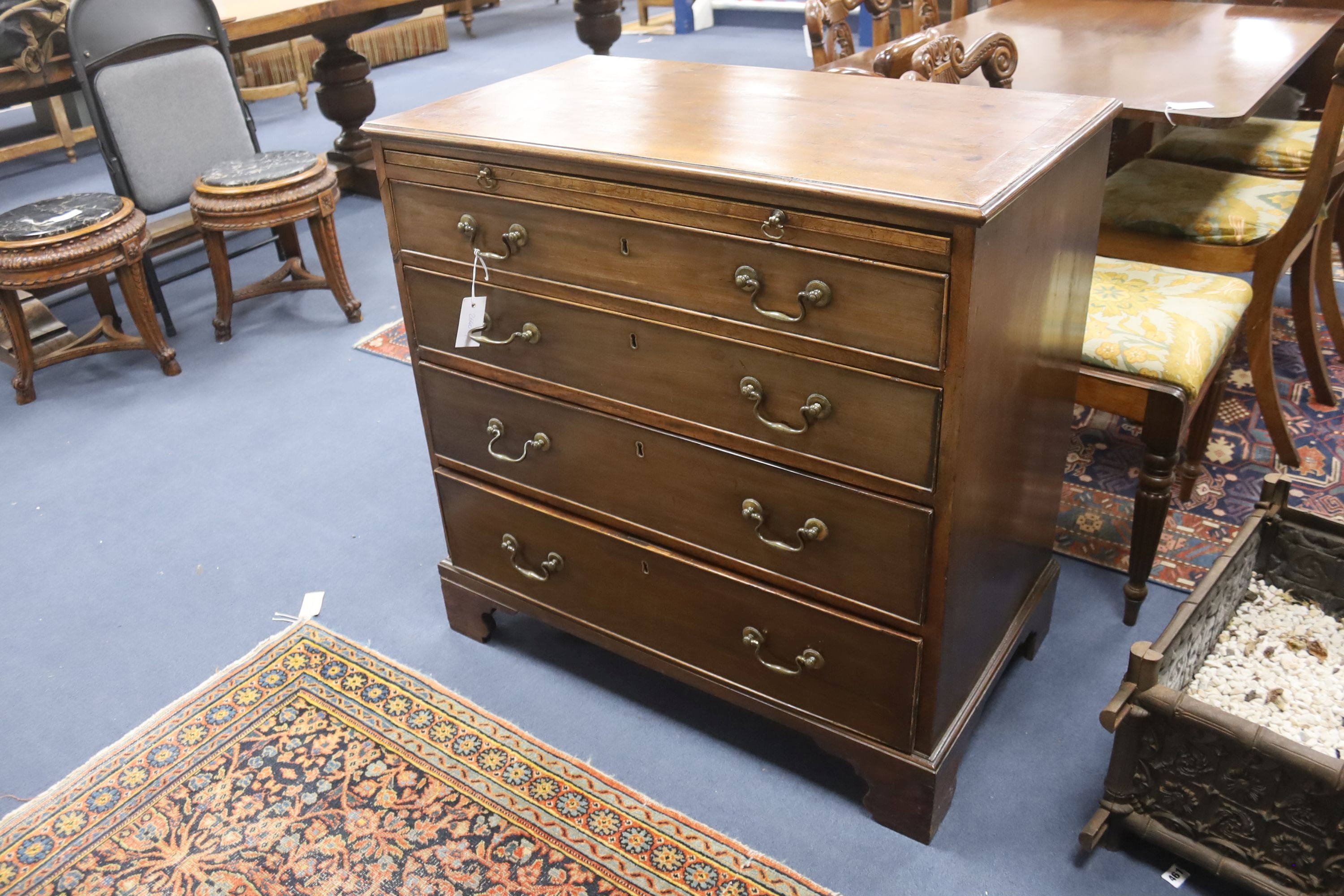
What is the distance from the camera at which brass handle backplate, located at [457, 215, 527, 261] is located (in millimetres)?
1557

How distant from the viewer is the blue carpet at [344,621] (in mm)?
1670

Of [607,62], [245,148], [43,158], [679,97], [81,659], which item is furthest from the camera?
[43,158]

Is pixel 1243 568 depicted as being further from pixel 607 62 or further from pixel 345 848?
pixel 345 848

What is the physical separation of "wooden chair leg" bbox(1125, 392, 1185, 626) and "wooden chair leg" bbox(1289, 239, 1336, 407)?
35.2 inches

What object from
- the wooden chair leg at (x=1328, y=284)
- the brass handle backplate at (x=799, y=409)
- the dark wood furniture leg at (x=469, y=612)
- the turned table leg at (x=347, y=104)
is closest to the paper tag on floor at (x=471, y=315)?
the brass handle backplate at (x=799, y=409)

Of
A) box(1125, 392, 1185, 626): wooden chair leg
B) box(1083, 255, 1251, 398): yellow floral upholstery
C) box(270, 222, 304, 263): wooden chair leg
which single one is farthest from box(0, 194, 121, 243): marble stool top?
box(1125, 392, 1185, 626): wooden chair leg

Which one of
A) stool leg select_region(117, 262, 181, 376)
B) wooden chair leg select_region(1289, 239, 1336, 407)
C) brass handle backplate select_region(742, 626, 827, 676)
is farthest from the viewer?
stool leg select_region(117, 262, 181, 376)

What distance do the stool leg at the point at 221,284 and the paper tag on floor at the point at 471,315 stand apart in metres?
1.93

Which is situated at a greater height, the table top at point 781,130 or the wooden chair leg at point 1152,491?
the table top at point 781,130

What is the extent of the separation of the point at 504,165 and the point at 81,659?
142 centimetres

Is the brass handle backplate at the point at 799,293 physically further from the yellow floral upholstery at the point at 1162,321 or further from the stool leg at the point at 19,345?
the stool leg at the point at 19,345

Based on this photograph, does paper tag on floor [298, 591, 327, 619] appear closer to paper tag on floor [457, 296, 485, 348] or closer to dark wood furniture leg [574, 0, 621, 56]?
paper tag on floor [457, 296, 485, 348]

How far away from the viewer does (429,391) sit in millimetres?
1867

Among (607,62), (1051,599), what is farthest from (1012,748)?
(607,62)
